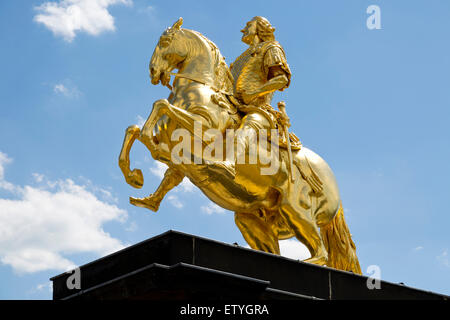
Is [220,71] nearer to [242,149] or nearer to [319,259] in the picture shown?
[242,149]

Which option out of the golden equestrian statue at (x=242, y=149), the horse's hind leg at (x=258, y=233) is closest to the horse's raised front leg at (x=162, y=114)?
the golden equestrian statue at (x=242, y=149)

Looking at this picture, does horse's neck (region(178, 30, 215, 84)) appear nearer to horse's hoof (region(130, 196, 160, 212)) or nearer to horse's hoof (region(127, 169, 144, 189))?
horse's hoof (region(127, 169, 144, 189))

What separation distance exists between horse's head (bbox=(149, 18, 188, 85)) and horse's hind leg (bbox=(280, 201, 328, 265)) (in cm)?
207

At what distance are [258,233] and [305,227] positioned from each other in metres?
0.63

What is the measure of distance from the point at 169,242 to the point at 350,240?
3770 millimetres

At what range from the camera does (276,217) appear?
407 inches

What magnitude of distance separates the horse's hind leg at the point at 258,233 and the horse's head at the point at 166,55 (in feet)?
6.15

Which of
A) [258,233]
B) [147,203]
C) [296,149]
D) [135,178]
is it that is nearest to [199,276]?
[135,178]

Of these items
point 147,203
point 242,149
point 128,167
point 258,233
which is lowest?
point 258,233

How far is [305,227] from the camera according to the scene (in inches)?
396

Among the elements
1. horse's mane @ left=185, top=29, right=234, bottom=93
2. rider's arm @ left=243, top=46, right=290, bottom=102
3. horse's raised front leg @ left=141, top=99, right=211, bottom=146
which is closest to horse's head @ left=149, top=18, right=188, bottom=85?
horse's mane @ left=185, top=29, right=234, bottom=93

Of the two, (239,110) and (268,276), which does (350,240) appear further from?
(268,276)
